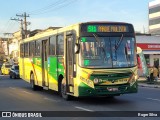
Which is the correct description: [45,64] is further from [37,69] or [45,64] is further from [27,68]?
[27,68]

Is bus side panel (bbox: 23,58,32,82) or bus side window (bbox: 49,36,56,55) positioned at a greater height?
bus side window (bbox: 49,36,56,55)

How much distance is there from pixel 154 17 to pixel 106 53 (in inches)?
4921

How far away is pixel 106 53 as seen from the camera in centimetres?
1507

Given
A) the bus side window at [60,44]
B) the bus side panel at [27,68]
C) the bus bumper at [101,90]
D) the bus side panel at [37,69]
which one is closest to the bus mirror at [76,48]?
the bus bumper at [101,90]

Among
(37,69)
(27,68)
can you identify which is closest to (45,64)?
(37,69)

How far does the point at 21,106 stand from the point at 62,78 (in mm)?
3172

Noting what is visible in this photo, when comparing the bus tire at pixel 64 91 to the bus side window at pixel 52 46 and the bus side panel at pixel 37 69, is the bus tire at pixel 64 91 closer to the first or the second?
the bus side window at pixel 52 46

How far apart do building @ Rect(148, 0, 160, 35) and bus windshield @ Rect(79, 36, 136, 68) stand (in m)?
120

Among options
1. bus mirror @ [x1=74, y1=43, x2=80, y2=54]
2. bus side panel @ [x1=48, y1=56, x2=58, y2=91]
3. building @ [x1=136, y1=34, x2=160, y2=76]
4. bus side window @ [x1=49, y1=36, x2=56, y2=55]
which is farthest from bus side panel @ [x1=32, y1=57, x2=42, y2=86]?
building @ [x1=136, y1=34, x2=160, y2=76]

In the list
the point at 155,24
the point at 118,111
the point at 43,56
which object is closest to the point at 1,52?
the point at 155,24

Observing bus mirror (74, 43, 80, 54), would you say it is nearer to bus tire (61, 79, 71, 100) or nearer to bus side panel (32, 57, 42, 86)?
bus tire (61, 79, 71, 100)

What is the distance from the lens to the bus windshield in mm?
14992

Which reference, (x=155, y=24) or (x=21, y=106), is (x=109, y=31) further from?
(x=155, y=24)

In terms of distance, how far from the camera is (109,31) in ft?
50.6
